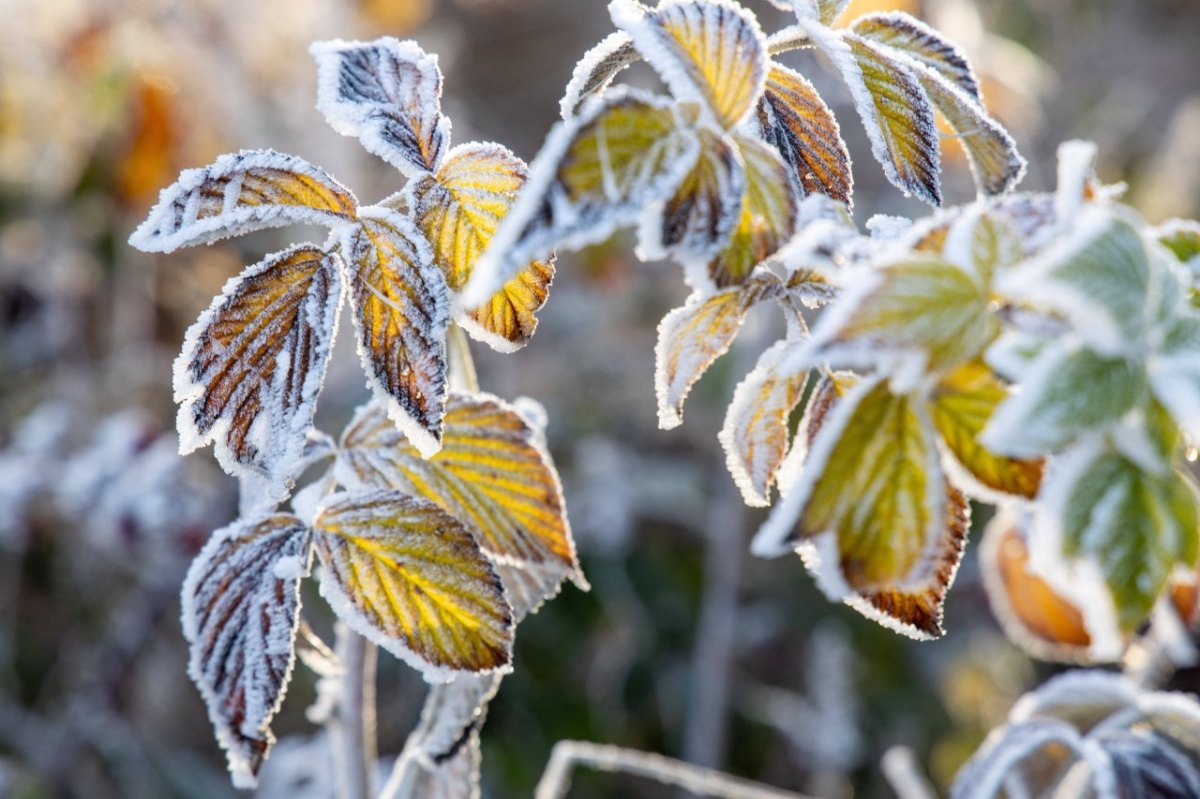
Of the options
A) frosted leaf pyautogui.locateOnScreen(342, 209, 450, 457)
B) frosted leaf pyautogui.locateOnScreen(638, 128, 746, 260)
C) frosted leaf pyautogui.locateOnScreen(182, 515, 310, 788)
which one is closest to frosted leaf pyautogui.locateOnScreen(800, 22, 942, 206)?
frosted leaf pyautogui.locateOnScreen(638, 128, 746, 260)

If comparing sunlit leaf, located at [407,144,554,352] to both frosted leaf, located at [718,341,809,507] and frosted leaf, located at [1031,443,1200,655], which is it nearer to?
frosted leaf, located at [718,341,809,507]

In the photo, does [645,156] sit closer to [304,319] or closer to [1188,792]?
[304,319]

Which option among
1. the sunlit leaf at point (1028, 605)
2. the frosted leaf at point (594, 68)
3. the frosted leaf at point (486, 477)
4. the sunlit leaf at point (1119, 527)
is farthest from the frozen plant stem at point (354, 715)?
the sunlit leaf at point (1028, 605)

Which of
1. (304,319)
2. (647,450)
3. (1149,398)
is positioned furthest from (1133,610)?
(647,450)

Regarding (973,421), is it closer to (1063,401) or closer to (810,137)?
(1063,401)

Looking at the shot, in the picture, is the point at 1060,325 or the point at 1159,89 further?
the point at 1159,89

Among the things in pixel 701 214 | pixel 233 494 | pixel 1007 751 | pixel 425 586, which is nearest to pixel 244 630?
pixel 425 586
